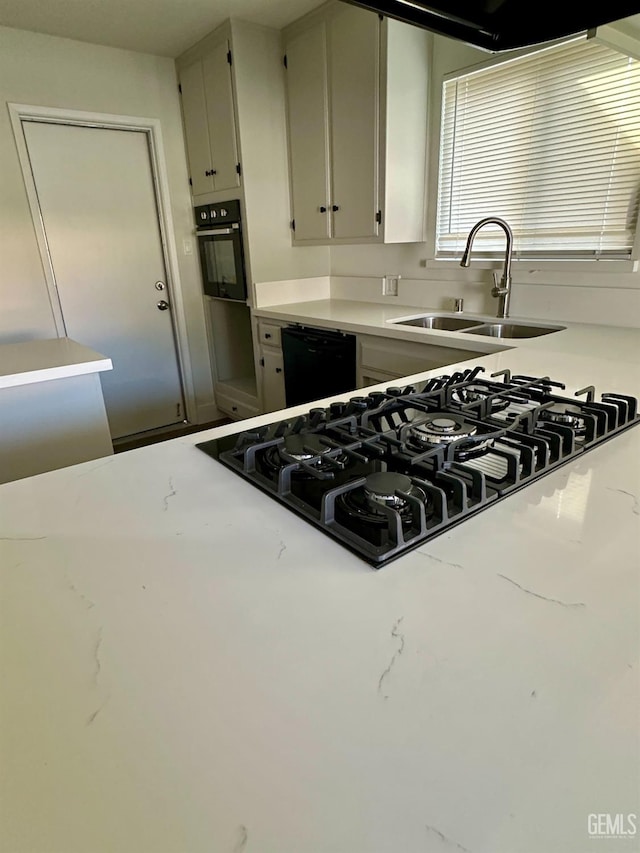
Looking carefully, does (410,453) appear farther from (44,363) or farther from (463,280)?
(463,280)

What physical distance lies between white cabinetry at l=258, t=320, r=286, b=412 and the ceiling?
1.60 metres

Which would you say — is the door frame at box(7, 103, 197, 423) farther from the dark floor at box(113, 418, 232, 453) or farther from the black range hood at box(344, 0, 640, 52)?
the black range hood at box(344, 0, 640, 52)

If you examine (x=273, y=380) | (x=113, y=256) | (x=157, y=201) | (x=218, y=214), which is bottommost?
(x=273, y=380)

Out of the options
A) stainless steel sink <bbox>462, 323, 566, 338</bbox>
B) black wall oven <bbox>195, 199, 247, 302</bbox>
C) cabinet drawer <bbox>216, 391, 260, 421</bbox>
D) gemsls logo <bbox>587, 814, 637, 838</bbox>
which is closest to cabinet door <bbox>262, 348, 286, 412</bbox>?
cabinet drawer <bbox>216, 391, 260, 421</bbox>

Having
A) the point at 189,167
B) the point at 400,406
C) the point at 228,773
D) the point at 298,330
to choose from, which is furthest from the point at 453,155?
the point at 228,773

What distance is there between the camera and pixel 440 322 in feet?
8.88

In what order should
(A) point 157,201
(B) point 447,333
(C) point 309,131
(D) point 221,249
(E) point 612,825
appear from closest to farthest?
(E) point 612,825 → (B) point 447,333 → (C) point 309,131 → (D) point 221,249 → (A) point 157,201

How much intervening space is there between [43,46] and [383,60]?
77.4 inches


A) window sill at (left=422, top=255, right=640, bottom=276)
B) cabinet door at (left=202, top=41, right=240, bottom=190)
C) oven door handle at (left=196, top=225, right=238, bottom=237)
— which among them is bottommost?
window sill at (left=422, top=255, right=640, bottom=276)

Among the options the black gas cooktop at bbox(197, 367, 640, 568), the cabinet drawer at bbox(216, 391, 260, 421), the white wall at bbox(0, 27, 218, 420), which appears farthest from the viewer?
the cabinet drawer at bbox(216, 391, 260, 421)

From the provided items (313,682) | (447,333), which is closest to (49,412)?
(447,333)

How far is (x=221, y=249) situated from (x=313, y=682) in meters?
3.29

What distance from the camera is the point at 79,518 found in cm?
78

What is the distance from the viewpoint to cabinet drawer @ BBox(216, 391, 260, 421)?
355 cm
